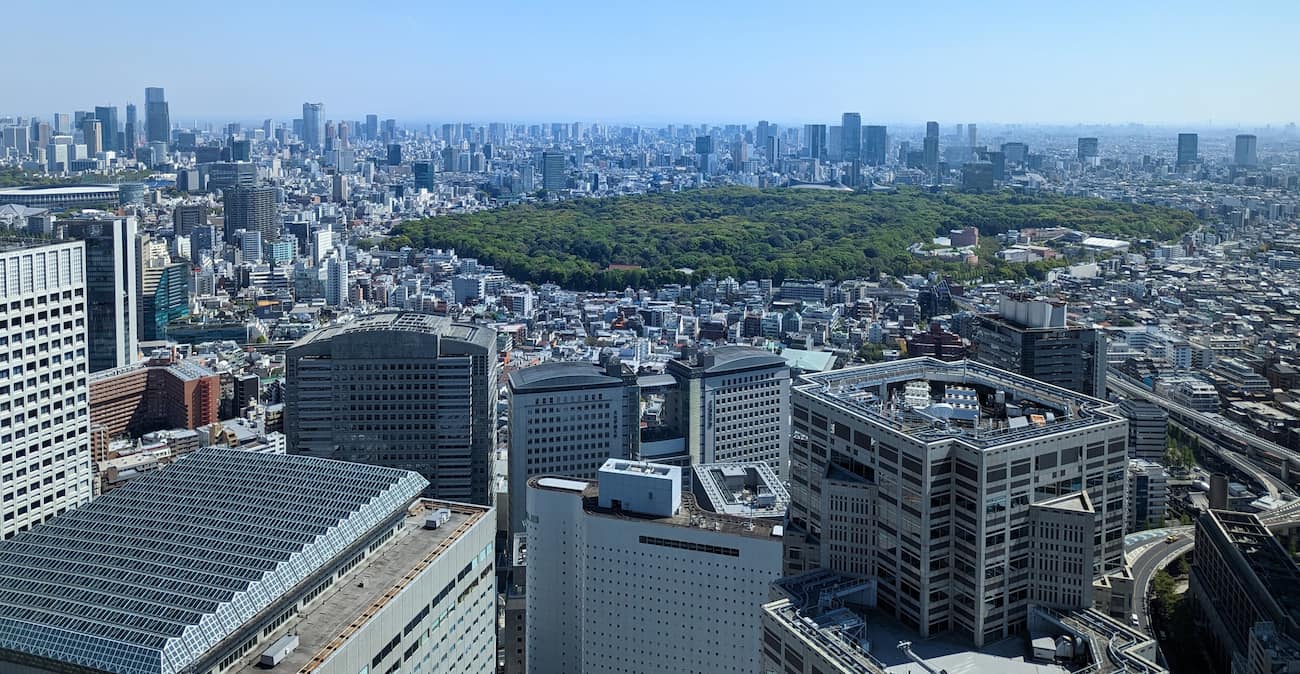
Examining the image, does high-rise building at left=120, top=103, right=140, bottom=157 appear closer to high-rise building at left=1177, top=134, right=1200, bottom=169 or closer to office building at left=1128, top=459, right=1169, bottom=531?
high-rise building at left=1177, top=134, right=1200, bottom=169

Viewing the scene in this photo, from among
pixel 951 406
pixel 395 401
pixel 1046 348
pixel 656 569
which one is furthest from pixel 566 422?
pixel 1046 348

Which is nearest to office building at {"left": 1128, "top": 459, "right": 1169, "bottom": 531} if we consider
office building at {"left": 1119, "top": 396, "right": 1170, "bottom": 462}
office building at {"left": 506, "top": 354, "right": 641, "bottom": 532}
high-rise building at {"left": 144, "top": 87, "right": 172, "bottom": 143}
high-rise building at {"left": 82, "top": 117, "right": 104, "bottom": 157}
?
office building at {"left": 1119, "top": 396, "right": 1170, "bottom": 462}

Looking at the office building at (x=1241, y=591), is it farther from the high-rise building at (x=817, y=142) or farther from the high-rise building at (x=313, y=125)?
the high-rise building at (x=313, y=125)

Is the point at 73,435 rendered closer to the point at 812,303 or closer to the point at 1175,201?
the point at 812,303

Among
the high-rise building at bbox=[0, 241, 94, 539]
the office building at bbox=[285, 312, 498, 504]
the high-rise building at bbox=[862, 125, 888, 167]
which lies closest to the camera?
the high-rise building at bbox=[0, 241, 94, 539]

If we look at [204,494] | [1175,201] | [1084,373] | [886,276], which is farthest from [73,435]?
[1175,201]

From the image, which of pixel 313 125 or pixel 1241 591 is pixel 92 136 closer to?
pixel 313 125
